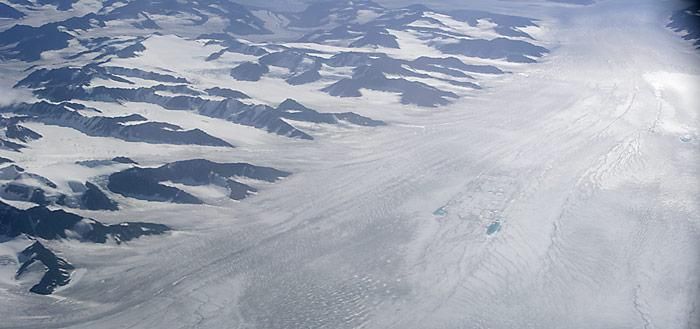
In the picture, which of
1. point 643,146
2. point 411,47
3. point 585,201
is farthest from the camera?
point 411,47

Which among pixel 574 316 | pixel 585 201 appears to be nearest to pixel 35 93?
pixel 585 201

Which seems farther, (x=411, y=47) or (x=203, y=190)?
(x=411, y=47)

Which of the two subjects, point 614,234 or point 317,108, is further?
point 317,108

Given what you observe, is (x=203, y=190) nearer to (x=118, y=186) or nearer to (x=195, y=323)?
(x=118, y=186)

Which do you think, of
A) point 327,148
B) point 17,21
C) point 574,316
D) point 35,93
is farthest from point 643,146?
point 17,21

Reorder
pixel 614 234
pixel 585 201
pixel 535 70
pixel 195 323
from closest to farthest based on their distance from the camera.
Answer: pixel 195 323 < pixel 614 234 < pixel 585 201 < pixel 535 70

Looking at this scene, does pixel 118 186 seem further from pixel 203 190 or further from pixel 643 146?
pixel 643 146
